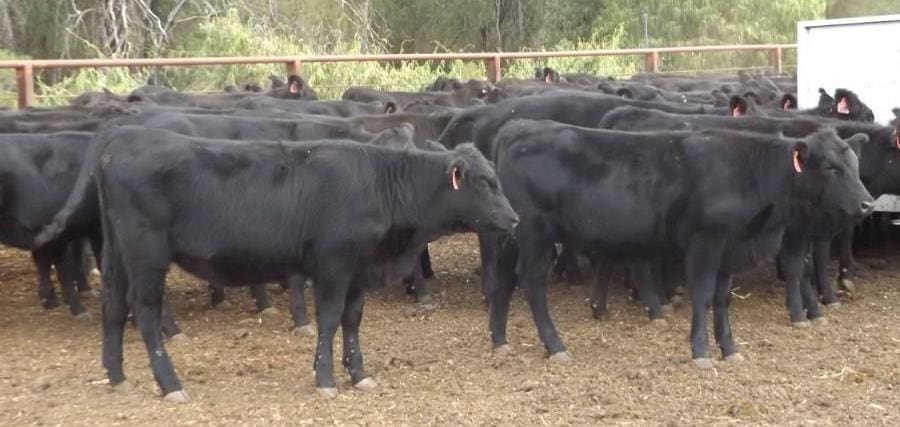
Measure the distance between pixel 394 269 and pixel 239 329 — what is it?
189cm

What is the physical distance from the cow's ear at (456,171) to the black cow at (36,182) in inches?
112

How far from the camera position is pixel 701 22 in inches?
1332

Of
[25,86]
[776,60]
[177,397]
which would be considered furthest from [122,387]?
[776,60]

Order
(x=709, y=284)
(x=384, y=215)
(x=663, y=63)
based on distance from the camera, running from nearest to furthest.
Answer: (x=384, y=215) → (x=709, y=284) → (x=663, y=63)

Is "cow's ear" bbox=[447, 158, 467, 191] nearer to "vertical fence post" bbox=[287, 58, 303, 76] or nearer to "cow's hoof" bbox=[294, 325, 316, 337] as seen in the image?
"cow's hoof" bbox=[294, 325, 316, 337]

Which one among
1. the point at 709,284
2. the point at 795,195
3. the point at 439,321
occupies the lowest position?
the point at 439,321

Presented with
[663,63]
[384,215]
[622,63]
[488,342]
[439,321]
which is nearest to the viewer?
[384,215]

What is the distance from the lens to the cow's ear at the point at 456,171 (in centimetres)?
617

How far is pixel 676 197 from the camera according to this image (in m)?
6.67

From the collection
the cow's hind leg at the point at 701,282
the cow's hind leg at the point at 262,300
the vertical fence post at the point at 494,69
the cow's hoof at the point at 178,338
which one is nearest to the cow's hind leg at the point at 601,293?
the cow's hind leg at the point at 701,282

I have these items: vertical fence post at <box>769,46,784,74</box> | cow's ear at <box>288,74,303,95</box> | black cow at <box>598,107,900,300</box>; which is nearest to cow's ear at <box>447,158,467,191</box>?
black cow at <box>598,107,900,300</box>

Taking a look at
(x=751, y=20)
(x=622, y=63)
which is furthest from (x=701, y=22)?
(x=622, y=63)

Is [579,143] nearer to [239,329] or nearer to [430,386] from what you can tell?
[430,386]

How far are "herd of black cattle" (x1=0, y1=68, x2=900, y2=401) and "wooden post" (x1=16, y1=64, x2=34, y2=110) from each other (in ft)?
12.6
